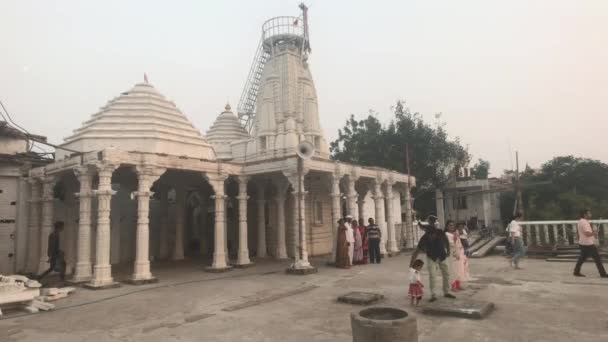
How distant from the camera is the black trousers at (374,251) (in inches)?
630

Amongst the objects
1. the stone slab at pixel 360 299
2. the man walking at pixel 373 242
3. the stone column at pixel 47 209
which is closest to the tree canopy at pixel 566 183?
the man walking at pixel 373 242

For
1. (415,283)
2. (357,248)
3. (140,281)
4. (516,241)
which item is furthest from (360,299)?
(357,248)

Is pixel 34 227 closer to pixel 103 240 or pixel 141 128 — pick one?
pixel 103 240

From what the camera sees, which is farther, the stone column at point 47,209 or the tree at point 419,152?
the tree at point 419,152

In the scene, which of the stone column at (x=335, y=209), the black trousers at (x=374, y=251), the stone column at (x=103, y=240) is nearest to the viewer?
the stone column at (x=103, y=240)

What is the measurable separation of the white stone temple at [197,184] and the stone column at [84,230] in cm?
3

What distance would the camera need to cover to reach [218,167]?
1475cm

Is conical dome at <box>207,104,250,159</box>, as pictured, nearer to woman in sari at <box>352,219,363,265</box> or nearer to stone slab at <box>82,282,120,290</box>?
woman in sari at <box>352,219,363,265</box>

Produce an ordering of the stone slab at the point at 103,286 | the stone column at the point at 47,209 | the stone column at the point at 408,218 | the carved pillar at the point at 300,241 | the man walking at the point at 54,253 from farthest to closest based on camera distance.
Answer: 1. the stone column at the point at 408,218
2. the stone column at the point at 47,209
3. the carved pillar at the point at 300,241
4. the man walking at the point at 54,253
5. the stone slab at the point at 103,286

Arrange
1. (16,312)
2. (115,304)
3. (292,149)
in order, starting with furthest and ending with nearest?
(292,149), (115,304), (16,312)

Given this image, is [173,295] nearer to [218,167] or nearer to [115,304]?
[115,304]

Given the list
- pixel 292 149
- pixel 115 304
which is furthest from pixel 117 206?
pixel 115 304

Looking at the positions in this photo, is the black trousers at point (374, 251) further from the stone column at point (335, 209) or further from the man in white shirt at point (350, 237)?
the stone column at point (335, 209)

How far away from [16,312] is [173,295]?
11.0 ft
